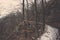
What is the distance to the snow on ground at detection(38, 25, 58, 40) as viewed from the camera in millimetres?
3135

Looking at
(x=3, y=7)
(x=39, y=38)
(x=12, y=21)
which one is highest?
(x=3, y=7)

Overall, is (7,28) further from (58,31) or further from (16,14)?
(58,31)

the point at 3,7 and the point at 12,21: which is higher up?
the point at 3,7

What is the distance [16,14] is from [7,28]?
1.26ft

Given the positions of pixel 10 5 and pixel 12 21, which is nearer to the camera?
pixel 12 21

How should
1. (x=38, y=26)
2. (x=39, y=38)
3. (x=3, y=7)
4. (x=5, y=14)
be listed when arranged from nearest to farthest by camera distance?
(x=39, y=38), (x=38, y=26), (x=5, y=14), (x=3, y=7)

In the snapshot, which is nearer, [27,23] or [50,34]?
[50,34]

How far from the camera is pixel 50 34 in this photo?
3.22 meters

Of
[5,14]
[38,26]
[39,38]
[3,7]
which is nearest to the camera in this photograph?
[39,38]

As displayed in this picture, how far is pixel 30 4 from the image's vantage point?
3.78 meters

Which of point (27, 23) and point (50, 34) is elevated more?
point (27, 23)

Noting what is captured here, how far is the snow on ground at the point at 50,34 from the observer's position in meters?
3.13

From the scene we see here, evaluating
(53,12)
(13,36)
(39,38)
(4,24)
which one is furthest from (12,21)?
(53,12)

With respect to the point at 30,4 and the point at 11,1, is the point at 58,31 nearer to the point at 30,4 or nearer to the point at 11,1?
the point at 30,4
